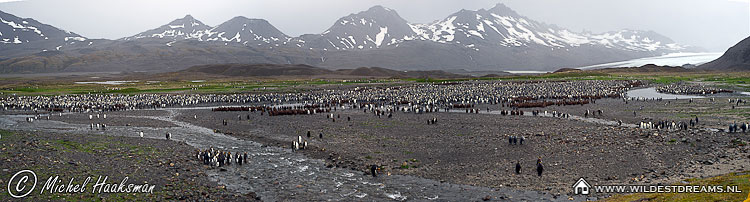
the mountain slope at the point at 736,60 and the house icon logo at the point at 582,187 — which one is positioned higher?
the mountain slope at the point at 736,60

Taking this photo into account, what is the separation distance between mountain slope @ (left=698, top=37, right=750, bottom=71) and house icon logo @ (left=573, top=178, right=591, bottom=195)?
578 ft

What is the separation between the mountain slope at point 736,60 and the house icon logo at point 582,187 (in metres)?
176

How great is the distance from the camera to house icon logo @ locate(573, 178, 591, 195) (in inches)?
641

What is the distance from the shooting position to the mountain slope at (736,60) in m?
162

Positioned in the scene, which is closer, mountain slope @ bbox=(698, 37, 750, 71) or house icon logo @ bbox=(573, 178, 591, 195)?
house icon logo @ bbox=(573, 178, 591, 195)

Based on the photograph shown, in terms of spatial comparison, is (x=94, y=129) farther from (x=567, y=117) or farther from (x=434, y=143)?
(x=567, y=117)

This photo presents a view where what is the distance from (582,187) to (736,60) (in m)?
196

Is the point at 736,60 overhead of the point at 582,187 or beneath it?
overhead

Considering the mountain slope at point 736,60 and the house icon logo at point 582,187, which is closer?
the house icon logo at point 582,187

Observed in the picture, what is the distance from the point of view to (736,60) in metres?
170

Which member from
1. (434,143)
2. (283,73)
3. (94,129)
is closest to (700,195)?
(434,143)

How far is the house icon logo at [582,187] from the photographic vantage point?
16.3 m

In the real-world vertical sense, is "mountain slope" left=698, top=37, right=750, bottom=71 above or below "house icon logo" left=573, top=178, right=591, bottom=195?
above

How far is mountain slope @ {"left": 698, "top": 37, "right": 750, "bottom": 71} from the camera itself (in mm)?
162000
